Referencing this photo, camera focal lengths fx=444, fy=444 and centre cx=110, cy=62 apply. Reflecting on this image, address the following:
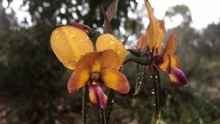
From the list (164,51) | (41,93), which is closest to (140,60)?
(164,51)

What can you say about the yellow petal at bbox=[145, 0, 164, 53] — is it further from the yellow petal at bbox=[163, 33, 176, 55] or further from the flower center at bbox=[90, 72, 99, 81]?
the flower center at bbox=[90, 72, 99, 81]

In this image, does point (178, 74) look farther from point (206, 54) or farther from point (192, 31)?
point (192, 31)

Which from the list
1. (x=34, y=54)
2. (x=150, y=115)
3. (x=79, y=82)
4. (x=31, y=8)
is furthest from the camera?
(x=34, y=54)

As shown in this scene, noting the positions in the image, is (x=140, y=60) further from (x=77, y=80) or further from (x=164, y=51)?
(x=77, y=80)

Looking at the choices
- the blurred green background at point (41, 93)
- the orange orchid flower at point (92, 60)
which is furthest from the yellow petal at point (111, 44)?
the blurred green background at point (41, 93)

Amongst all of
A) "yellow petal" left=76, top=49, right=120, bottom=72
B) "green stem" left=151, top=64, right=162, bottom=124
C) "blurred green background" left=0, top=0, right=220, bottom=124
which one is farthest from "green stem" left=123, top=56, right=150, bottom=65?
"blurred green background" left=0, top=0, right=220, bottom=124

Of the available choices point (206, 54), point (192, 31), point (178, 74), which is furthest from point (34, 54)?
point (192, 31)

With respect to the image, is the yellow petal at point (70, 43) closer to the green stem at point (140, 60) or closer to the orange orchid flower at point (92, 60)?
the orange orchid flower at point (92, 60)
